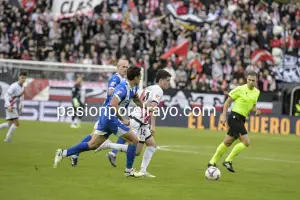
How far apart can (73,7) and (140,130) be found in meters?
22.3

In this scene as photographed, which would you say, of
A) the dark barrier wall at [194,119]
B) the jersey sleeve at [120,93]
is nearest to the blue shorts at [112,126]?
the jersey sleeve at [120,93]

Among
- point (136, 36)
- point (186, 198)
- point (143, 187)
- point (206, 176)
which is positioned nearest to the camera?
point (186, 198)

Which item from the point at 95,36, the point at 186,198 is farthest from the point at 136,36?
the point at 186,198

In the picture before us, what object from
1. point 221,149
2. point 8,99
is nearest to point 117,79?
point 221,149

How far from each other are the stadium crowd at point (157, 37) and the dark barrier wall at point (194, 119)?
5.11 feet

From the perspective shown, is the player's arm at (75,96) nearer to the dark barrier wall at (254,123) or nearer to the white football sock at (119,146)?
the dark barrier wall at (254,123)

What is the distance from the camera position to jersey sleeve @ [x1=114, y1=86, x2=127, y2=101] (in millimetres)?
13243

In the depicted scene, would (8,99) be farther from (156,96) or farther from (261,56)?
(261,56)

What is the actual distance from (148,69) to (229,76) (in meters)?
3.93

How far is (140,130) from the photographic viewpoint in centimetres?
1450

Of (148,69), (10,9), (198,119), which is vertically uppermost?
(10,9)

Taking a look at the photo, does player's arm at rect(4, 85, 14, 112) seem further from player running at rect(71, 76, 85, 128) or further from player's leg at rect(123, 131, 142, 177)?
player's leg at rect(123, 131, 142, 177)

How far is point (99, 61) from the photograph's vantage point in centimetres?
3528

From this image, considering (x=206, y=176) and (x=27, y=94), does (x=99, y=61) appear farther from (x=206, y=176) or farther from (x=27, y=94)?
(x=206, y=176)
